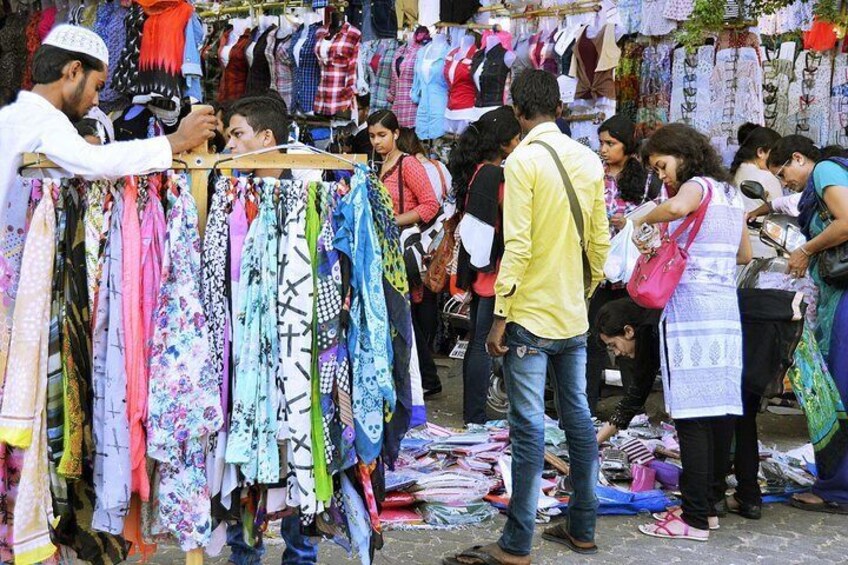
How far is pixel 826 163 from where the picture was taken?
188 inches

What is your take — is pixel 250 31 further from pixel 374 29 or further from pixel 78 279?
pixel 78 279

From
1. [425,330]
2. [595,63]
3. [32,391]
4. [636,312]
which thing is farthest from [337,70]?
[32,391]

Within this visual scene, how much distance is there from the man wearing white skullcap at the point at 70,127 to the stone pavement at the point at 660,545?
1.83 meters

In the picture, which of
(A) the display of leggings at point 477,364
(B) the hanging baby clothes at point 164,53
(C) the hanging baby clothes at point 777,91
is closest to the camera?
(A) the display of leggings at point 477,364

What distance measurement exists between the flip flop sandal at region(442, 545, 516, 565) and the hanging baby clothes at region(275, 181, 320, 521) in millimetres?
1075

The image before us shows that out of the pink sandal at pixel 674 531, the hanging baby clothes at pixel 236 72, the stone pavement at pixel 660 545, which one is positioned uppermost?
the hanging baby clothes at pixel 236 72

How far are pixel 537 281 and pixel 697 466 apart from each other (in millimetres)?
1283

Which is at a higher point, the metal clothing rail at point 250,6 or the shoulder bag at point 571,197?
A: the metal clothing rail at point 250,6

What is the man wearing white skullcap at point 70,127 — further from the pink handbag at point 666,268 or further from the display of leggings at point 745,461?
the display of leggings at point 745,461

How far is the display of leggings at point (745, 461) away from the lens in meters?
4.65

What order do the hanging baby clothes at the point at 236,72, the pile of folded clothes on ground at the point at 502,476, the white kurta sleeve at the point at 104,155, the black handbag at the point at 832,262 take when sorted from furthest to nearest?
the hanging baby clothes at the point at 236,72, the black handbag at the point at 832,262, the pile of folded clothes on ground at the point at 502,476, the white kurta sleeve at the point at 104,155

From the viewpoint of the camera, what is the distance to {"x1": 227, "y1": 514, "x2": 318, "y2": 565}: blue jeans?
11.7 ft

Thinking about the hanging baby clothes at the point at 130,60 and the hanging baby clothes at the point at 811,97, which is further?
the hanging baby clothes at the point at 811,97

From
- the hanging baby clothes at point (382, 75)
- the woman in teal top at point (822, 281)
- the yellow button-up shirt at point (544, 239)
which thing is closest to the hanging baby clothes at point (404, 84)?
the hanging baby clothes at point (382, 75)
